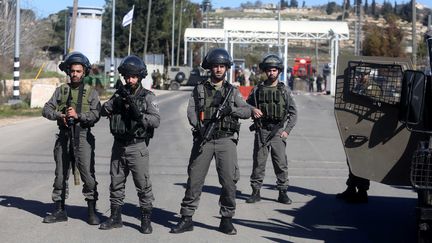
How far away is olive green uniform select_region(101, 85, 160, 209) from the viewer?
297 inches

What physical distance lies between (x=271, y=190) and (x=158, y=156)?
14.3ft

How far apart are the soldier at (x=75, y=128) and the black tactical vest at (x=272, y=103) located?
2.35 m

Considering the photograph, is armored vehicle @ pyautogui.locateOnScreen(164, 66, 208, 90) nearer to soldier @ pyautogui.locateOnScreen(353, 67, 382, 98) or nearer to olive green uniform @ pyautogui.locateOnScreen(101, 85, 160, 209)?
olive green uniform @ pyautogui.locateOnScreen(101, 85, 160, 209)

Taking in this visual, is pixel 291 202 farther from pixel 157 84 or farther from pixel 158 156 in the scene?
pixel 157 84

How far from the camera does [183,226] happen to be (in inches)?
307

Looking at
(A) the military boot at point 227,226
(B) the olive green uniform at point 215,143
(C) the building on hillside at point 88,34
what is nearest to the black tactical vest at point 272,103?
(B) the olive green uniform at point 215,143

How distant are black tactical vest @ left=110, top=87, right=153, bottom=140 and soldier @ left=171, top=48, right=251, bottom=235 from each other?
20.2 inches

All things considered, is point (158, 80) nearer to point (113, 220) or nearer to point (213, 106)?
point (113, 220)

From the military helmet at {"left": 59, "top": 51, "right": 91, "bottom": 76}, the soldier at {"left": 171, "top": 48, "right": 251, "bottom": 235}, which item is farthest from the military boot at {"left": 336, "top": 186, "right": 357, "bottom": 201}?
the military helmet at {"left": 59, "top": 51, "right": 91, "bottom": 76}

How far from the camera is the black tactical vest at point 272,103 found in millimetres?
9398

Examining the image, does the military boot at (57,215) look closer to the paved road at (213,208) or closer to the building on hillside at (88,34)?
the paved road at (213,208)

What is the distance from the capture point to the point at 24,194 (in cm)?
989

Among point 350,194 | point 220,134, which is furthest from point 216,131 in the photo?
point 350,194

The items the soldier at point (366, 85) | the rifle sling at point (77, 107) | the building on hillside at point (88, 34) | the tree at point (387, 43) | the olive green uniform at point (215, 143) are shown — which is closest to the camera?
the soldier at point (366, 85)
